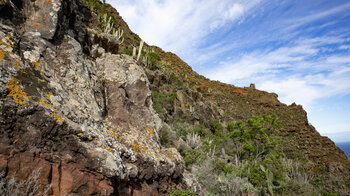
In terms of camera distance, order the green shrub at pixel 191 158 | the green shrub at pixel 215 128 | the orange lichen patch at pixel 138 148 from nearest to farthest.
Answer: the orange lichen patch at pixel 138 148 < the green shrub at pixel 191 158 < the green shrub at pixel 215 128

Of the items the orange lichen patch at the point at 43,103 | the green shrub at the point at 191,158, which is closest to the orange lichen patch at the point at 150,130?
the orange lichen patch at the point at 43,103

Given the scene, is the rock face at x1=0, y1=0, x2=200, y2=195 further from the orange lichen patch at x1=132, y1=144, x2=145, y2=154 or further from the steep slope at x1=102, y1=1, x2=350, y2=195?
the steep slope at x1=102, y1=1, x2=350, y2=195

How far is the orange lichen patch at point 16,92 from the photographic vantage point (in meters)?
2.42

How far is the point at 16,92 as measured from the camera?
247 centimetres

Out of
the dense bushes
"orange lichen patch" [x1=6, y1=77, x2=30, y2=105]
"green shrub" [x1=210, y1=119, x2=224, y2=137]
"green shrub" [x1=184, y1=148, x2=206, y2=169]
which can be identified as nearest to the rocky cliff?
"orange lichen patch" [x1=6, y1=77, x2=30, y2=105]

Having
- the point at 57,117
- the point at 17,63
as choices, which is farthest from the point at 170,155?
the point at 17,63

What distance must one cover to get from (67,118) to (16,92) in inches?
30.5

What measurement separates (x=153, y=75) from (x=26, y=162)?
16.1 meters

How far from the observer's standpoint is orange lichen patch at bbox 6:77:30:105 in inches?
Answer: 95.1

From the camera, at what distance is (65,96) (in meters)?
3.23

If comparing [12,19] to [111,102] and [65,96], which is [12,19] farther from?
[111,102]

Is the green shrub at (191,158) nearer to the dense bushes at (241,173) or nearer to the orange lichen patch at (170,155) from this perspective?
the dense bushes at (241,173)

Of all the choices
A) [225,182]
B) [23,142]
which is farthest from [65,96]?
[225,182]

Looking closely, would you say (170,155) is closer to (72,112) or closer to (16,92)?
(72,112)
